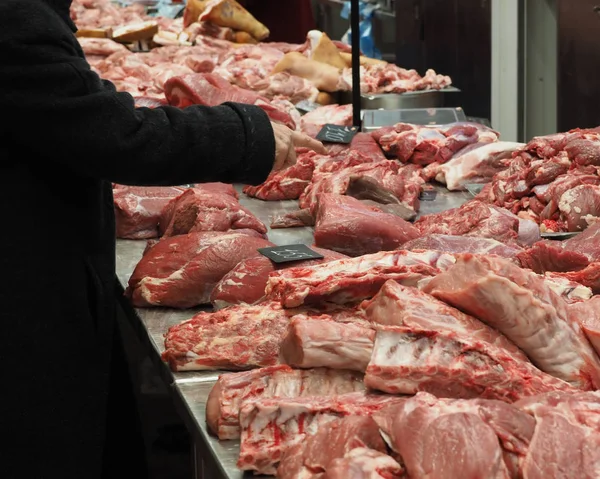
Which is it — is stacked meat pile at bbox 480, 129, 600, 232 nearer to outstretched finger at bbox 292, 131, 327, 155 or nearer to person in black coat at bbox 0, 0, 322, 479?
outstretched finger at bbox 292, 131, 327, 155

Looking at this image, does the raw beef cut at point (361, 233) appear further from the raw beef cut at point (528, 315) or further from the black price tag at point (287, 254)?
the raw beef cut at point (528, 315)

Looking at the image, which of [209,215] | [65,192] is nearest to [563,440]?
[65,192]

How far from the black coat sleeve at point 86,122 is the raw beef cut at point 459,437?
1008 mm

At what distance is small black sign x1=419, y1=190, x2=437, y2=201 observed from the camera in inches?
159

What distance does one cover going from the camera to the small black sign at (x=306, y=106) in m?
→ 5.84

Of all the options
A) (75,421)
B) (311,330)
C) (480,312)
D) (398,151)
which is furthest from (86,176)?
(398,151)

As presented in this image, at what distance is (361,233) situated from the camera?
118 inches

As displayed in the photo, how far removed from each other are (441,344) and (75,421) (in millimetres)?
1154

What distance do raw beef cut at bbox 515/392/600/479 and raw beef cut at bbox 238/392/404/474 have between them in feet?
1.00

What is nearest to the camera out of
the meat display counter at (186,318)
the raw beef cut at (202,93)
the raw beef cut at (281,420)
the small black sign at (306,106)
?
the raw beef cut at (281,420)

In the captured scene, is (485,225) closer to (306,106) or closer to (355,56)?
(355,56)

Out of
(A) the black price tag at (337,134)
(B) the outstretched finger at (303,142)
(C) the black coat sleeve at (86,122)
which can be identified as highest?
(C) the black coat sleeve at (86,122)

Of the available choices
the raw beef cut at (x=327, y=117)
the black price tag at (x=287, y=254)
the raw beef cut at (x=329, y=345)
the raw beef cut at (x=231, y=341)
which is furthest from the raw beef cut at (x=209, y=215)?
the raw beef cut at (x=327, y=117)

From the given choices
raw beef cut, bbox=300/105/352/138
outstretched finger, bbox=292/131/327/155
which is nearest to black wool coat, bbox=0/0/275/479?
outstretched finger, bbox=292/131/327/155
